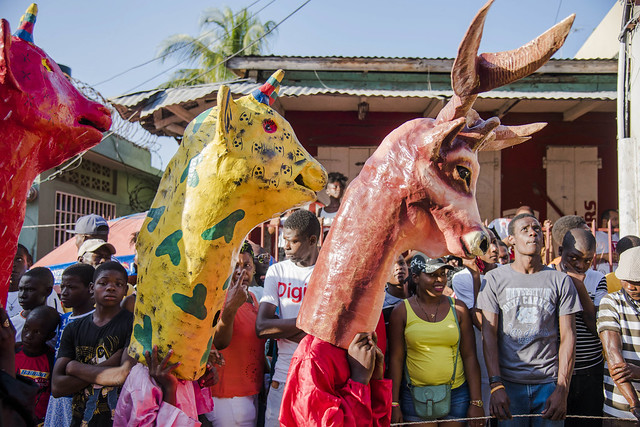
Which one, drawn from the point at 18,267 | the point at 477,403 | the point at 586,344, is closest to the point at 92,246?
the point at 18,267

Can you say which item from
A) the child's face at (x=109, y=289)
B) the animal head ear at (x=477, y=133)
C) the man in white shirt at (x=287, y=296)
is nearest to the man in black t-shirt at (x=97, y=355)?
the child's face at (x=109, y=289)

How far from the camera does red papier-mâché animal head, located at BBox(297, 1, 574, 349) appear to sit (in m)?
1.80

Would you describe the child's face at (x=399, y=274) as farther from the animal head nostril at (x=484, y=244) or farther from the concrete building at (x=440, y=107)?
the concrete building at (x=440, y=107)

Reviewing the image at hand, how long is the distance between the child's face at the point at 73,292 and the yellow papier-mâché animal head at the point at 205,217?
148cm

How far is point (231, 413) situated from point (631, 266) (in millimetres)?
2697

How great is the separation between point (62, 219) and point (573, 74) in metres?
10.8

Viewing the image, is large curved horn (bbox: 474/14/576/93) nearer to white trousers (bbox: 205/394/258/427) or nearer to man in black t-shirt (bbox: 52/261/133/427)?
man in black t-shirt (bbox: 52/261/133/427)

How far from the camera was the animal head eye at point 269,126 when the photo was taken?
2.08m

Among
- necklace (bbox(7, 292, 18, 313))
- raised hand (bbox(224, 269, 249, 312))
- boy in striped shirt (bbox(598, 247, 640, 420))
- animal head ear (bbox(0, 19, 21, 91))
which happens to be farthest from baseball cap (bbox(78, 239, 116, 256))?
boy in striped shirt (bbox(598, 247, 640, 420))

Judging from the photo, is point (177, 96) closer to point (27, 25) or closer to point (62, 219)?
point (27, 25)

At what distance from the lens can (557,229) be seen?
4746 millimetres

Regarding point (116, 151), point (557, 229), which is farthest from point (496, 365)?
point (116, 151)

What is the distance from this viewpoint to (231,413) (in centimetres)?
310

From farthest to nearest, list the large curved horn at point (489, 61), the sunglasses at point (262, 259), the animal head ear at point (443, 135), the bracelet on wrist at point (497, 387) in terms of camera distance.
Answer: the sunglasses at point (262, 259)
the bracelet on wrist at point (497, 387)
the animal head ear at point (443, 135)
the large curved horn at point (489, 61)
